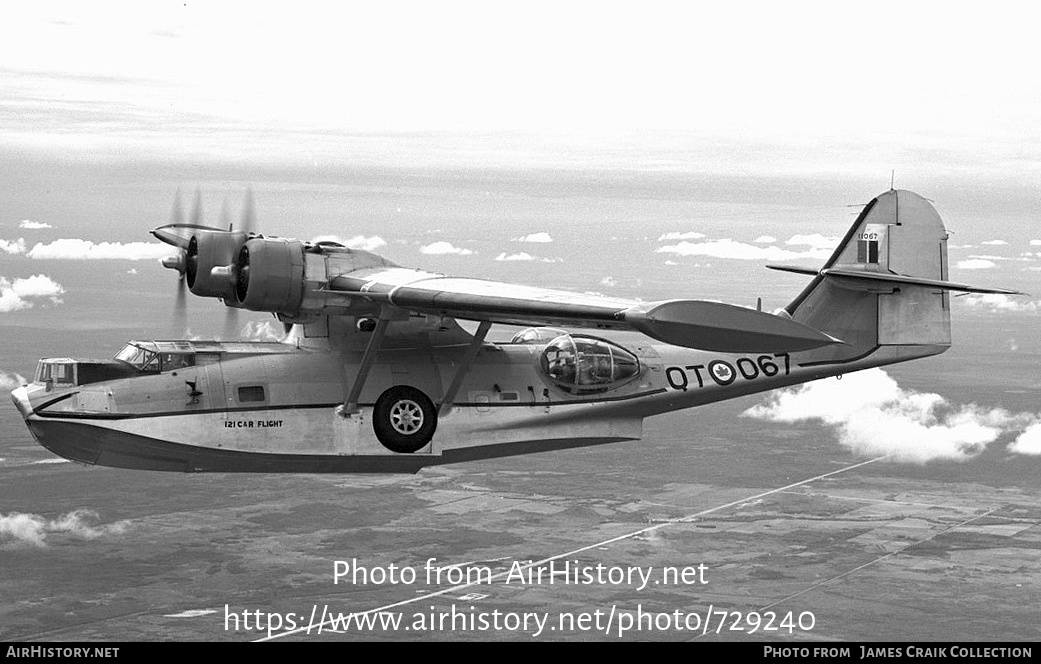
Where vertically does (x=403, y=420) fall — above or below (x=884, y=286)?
below

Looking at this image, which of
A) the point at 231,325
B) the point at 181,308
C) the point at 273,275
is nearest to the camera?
the point at 273,275

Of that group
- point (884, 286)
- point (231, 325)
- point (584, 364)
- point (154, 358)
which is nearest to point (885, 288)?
point (884, 286)

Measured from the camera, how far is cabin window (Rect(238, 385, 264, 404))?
27.4 m

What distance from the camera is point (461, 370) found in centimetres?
2770

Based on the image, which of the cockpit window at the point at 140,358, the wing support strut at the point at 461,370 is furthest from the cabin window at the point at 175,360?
the wing support strut at the point at 461,370

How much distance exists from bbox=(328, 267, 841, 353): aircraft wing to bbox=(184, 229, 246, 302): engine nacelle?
3.22 metres

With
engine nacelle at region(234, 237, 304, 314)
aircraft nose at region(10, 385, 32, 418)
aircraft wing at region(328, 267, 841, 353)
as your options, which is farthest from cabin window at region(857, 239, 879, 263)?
aircraft nose at region(10, 385, 32, 418)

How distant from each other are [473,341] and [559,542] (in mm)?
164240

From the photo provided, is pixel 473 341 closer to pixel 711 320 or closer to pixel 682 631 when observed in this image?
pixel 711 320

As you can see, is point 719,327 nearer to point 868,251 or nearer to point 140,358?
point 140,358

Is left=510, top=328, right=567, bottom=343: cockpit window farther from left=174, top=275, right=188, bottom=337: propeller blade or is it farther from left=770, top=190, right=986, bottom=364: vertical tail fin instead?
left=174, top=275, right=188, bottom=337: propeller blade

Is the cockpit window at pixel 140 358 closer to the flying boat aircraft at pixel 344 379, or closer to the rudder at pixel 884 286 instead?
the flying boat aircraft at pixel 344 379

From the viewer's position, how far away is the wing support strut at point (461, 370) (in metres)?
27.2

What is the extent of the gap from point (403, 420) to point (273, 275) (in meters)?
4.24
